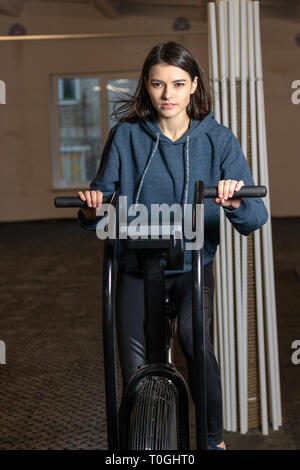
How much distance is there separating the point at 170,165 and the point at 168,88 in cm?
20

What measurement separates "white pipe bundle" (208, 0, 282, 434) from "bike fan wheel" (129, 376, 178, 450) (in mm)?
1000

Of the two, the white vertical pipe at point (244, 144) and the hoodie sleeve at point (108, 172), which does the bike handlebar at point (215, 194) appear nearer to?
the hoodie sleeve at point (108, 172)

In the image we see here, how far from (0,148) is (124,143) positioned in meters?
8.58

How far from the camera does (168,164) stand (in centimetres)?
163

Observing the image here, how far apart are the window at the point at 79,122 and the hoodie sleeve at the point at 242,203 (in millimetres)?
8550

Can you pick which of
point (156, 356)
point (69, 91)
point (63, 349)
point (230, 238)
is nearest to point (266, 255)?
point (230, 238)

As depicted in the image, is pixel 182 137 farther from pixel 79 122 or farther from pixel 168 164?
pixel 79 122

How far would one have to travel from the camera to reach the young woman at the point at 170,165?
5.19ft

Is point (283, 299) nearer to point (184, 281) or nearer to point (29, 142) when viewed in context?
point (184, 281)

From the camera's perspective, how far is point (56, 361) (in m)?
3.60

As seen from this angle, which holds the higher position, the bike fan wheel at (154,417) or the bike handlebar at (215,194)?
the bike handlebar at (215,194)

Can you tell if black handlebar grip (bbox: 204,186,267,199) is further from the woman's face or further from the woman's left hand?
the woman's face

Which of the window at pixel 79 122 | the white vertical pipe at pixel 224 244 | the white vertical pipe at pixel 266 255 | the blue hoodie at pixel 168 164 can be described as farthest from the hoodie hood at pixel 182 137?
the window at pixel 79 122
